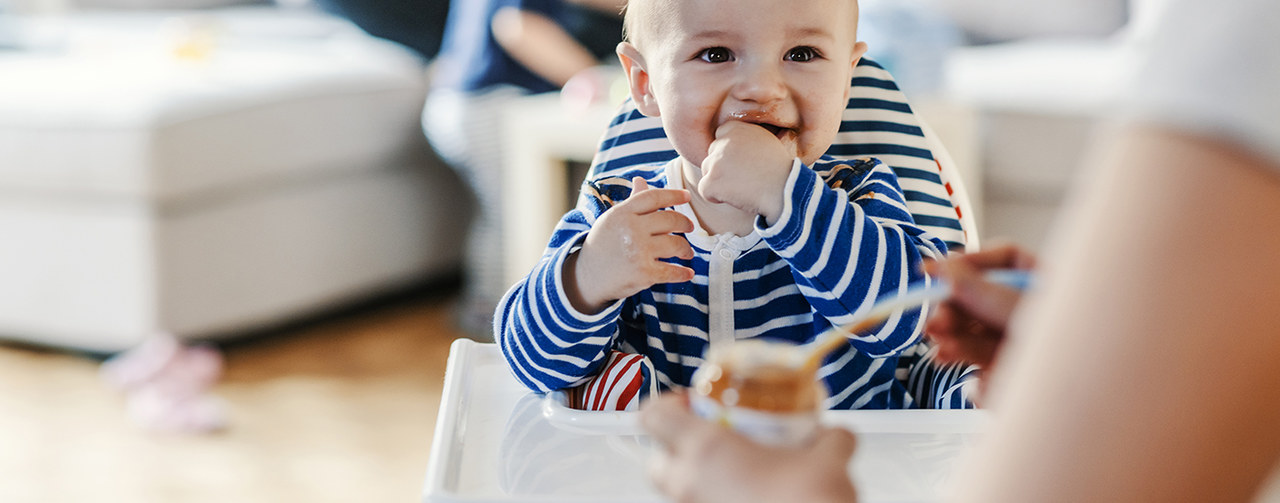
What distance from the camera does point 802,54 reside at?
0.75 m

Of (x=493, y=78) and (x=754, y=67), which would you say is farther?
(x=493, y=78)

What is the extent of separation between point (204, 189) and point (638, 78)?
1.32 m

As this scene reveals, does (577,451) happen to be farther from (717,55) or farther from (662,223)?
(717,55)

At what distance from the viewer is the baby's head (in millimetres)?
722

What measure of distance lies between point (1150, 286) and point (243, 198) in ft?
6.25

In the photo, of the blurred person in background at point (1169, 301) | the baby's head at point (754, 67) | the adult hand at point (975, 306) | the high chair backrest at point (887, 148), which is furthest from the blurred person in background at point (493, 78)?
the blurred person in background at point (1169, 301)

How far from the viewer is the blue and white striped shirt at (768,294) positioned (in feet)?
2.20

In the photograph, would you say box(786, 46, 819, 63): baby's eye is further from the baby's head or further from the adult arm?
the adult arm

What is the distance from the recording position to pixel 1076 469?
0.33m

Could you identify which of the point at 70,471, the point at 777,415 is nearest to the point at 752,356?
the point at 777,415

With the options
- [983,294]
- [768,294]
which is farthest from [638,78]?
[983,294]

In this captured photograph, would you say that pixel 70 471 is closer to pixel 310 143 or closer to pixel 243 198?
pixel 243 198

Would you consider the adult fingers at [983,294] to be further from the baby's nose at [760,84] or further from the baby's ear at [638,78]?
the baby's ear at [638,78]

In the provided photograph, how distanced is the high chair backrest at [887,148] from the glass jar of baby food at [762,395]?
44 centimetres
